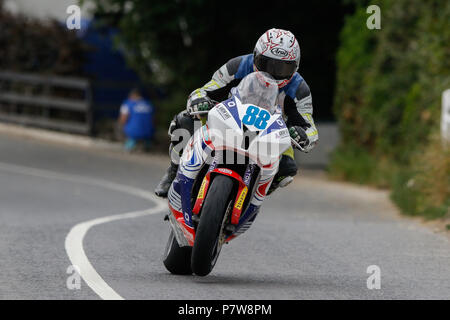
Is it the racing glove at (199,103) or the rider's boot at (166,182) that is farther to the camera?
the rider's boot at (166,182)

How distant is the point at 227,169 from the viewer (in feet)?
24.7

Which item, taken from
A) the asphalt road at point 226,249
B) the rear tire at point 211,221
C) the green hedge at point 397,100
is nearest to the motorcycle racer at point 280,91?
the rear tire at point 211,221

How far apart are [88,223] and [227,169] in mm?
4501

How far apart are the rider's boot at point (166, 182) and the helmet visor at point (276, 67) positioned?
118 centimetres

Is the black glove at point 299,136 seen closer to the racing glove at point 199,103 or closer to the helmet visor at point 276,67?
the helmet visor at point 276,67

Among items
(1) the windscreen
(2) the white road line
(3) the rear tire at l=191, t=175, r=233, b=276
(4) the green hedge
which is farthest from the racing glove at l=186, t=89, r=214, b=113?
(4) the green hedge

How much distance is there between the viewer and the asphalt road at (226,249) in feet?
24.4

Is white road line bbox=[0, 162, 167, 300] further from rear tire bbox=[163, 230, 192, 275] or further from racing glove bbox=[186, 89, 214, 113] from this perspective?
racing glove bbox=[186, 89, 214, 113]

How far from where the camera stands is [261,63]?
7.91 m

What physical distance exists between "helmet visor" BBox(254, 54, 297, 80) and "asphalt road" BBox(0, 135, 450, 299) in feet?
5.26

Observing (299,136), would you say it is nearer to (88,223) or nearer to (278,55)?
(278,55)

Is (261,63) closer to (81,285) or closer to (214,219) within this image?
(214,219)

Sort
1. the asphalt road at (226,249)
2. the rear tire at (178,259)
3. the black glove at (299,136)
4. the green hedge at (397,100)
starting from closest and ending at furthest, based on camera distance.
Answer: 1. the asphalt road at (226,249)
2. the black glove at (299,136)
3. the rear tire at (178,259)
4. the green hedge at (397,100)

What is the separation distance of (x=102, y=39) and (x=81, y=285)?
75.9 feet
